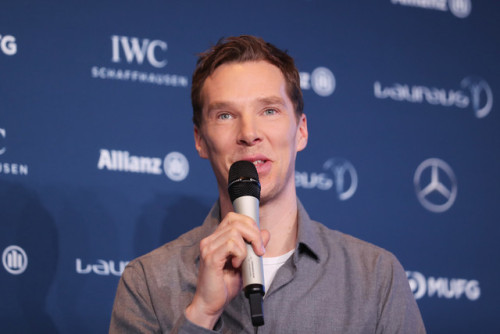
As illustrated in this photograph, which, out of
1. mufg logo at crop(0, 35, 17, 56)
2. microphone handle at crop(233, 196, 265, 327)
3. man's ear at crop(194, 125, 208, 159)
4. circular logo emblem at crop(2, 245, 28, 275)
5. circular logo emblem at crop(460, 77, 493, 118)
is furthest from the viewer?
circular logo emblem at crop(460, 77, 493, 118)

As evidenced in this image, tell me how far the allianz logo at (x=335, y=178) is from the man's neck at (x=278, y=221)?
0.69 metres

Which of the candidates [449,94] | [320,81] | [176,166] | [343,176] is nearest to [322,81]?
[320,81]

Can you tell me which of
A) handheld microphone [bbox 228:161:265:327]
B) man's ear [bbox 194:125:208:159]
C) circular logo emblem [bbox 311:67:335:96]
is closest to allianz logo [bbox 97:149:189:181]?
man's ear [bbox 194:125:208:159]

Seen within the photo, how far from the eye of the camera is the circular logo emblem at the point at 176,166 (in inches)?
97.0

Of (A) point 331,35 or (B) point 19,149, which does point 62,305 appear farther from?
(A) point 331,35

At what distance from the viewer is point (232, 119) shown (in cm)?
188

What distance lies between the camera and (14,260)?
7.29 ft

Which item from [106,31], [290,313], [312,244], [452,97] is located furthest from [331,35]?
[290,313]

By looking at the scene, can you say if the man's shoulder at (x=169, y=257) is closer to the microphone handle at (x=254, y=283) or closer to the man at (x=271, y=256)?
the man at (x=271, y=256)

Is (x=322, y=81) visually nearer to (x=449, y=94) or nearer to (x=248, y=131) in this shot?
(x=449, y=94)

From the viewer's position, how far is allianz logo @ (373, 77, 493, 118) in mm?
2850

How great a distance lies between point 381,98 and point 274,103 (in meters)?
1.06

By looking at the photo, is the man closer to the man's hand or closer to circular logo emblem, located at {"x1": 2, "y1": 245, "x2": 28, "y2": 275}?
the man's hand

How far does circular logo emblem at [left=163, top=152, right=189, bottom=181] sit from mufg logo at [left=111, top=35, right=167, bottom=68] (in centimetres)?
36
